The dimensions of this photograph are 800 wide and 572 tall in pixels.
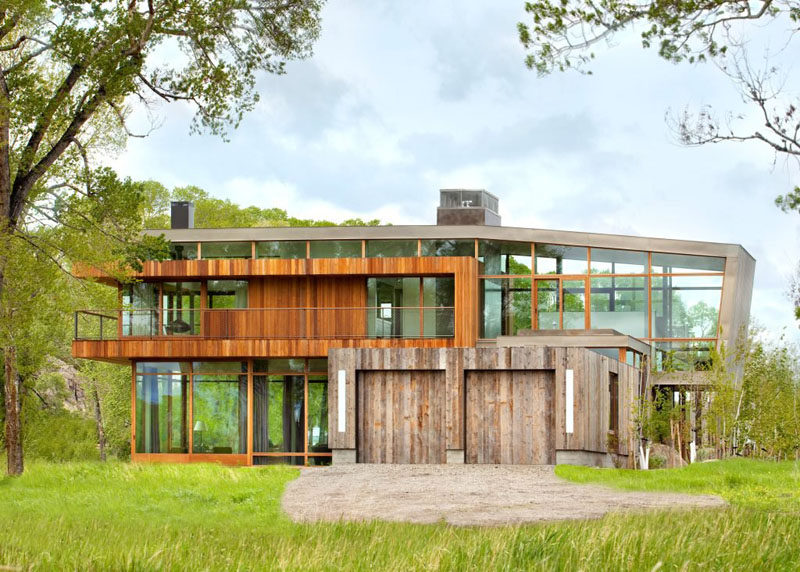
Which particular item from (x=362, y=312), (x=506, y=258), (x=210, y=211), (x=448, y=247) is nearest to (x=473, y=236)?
(x=448, y=247)

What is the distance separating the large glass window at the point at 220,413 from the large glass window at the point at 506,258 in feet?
23.6

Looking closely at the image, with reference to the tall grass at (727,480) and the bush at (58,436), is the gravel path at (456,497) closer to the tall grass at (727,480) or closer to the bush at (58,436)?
the tall grass at (727,480)

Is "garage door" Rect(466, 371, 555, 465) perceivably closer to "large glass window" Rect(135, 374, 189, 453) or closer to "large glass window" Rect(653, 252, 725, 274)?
"large glass window" Rect(653, 252, 725, 274)

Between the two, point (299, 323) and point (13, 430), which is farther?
point (299, 323)

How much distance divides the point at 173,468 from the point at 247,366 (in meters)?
6.09

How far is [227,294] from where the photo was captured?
29.7 m

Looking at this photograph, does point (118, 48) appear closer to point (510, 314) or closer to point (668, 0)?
point (668, 0)

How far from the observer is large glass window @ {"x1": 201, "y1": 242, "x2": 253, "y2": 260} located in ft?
98.3

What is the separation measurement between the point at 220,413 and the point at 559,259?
9.87m

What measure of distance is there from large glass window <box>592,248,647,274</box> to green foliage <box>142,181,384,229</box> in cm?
2763

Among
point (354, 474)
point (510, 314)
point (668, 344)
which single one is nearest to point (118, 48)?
point (354, 474)

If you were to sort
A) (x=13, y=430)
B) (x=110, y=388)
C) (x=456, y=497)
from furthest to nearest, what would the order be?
(x=110, y=388) < (x=13, y=430) < (x=456, y=497)

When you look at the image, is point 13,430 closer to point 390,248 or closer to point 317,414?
point 317,414

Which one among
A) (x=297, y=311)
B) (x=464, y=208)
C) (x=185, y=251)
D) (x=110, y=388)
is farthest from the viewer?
(x=110, y=388)
